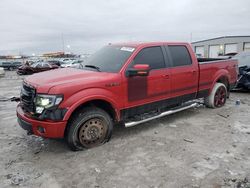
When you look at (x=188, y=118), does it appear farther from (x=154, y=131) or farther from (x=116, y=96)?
(x=116, y=96)

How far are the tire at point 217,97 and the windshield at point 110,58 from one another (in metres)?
3.02

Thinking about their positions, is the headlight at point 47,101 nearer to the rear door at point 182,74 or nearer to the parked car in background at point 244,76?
the rear door at point 182,74

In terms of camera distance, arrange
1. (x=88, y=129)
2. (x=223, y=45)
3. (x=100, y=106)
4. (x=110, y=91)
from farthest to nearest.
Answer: (x=223, y=45), (x=100, y=106), (x=110, y=91), (x=88, y=129)

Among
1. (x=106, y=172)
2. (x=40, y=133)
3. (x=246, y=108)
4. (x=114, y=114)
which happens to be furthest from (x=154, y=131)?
(x=246, y=108)

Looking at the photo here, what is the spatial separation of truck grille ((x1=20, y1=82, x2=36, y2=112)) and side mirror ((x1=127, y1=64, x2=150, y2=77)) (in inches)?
68.2

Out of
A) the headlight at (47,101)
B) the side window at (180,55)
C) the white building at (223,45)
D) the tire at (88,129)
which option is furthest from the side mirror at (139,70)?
the white building at (223,45)

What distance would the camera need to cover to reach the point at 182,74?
5445 mm

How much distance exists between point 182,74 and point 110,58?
1.75 m

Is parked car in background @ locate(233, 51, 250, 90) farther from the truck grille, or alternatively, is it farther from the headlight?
the truck grille

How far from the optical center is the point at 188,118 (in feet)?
19.5

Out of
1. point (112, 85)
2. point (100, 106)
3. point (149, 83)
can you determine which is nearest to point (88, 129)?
point (100, 106)

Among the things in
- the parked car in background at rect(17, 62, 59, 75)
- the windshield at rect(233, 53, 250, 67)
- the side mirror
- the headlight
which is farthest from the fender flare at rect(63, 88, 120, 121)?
the parked car in background at rect(17, 62, 59, 75)

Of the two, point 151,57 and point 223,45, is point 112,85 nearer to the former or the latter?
point 151,57

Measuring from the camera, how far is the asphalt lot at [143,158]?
3.24 metres
